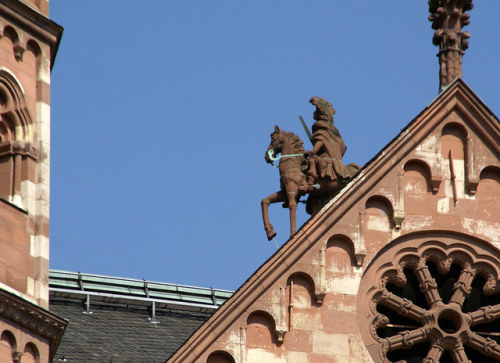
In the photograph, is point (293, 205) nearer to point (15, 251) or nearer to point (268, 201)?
point (268, 201)

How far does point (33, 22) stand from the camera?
4822cm

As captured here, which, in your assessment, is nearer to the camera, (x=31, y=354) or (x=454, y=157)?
(x=31, y=354)

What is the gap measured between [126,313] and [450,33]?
56.0ft

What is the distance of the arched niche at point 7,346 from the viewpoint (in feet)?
147

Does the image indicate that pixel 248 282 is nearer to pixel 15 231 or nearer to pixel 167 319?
pixel 15 231

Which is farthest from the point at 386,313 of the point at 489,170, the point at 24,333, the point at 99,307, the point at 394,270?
the point at 99,307

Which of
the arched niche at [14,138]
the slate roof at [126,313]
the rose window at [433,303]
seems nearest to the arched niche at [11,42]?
the arched niche at [14,138]

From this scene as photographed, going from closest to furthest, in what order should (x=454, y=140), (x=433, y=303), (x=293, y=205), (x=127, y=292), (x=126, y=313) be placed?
(x=433, y=303)
(x=293, y=205)
(x=454, y=140)
(x=126, y=313)
(x=127, y=292)

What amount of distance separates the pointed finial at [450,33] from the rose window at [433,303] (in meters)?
3.63

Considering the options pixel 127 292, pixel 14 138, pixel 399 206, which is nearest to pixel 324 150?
pixel 399 206

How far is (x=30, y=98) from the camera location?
47625 millimetres

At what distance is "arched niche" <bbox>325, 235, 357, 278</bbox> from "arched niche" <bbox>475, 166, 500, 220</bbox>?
8.87 feet

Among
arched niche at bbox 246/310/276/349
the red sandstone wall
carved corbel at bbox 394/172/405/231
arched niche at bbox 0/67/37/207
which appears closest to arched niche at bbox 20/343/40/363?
the red sandstone wall

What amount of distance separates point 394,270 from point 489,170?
294cm
